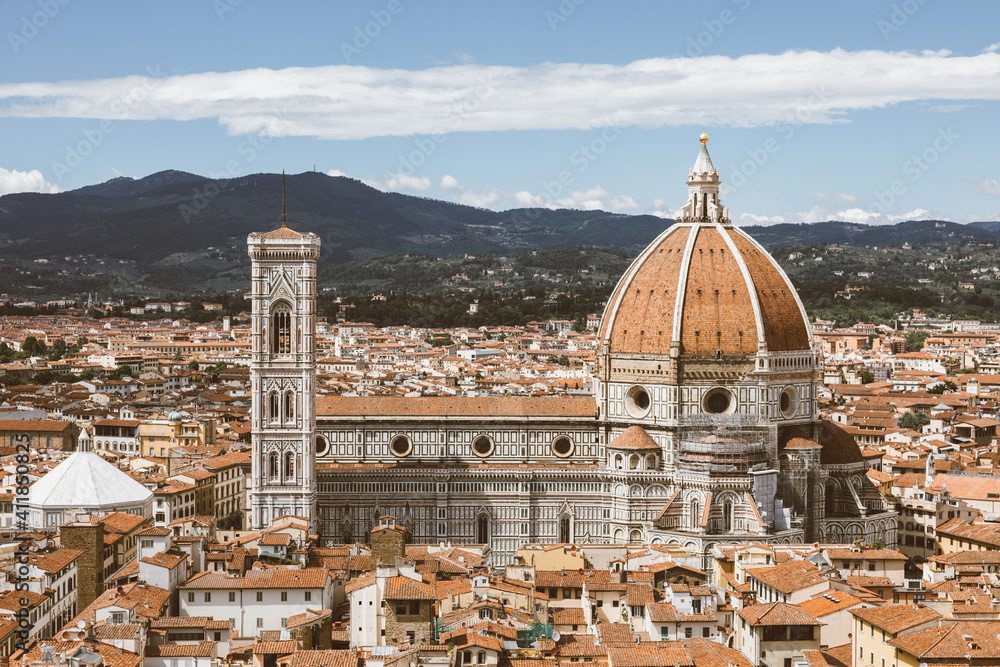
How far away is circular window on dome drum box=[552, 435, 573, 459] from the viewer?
60844 millimetres

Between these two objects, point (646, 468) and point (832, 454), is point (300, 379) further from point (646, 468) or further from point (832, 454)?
point (832, 454)

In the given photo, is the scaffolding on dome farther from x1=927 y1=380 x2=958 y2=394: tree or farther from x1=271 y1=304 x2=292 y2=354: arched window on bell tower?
x1=927 y1=380 x2=958 y2=394: tree

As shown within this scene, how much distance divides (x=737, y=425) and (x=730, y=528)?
14.4ft

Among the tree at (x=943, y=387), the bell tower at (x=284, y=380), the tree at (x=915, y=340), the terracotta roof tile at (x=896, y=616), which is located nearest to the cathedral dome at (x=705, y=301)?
the bell tower at (x=284, y=380)

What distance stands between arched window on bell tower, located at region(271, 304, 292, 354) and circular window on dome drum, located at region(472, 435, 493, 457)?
878 cm

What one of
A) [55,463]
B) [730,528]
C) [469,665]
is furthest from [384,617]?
[55,463]

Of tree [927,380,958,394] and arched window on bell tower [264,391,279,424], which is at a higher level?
arched window on bell tower [264,391,279,424]

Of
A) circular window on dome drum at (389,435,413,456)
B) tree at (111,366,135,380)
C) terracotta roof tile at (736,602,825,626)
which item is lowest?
terracotta roof tile at (736,602,825,626)

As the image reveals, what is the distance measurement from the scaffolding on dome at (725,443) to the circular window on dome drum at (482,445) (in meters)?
7.91

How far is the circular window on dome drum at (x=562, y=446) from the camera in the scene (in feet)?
200

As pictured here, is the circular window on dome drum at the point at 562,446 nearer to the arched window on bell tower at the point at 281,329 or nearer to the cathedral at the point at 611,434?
the cathedral at the point at 611,434

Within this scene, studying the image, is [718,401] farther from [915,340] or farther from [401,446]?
[915,340]

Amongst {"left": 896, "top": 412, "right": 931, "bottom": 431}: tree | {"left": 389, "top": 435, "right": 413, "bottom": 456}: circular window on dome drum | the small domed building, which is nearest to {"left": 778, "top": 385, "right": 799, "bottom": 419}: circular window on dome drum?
{"left": 389, "top": 435, "right": 413, "bottom": 456}: circular window on dome drum

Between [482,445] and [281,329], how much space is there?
31.9 ft
